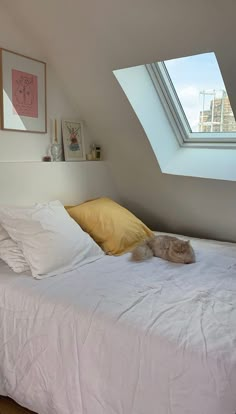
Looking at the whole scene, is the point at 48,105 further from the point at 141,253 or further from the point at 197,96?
the point at 141,253

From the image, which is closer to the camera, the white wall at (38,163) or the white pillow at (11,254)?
the white pillow at (11,254)

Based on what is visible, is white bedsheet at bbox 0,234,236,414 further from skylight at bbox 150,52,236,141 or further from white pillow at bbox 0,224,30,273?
skylight at bbox 150,52,236,141

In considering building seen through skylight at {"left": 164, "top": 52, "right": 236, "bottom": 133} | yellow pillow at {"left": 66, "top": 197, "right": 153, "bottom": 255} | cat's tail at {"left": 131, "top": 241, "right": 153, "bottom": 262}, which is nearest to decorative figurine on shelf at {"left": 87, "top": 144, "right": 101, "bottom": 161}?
yellow pillow at {"left": 66, "top": 197, "right": 153, "bottom": 255}

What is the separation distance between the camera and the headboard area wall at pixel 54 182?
2.40 m

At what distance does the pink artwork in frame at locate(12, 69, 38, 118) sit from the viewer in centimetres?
244

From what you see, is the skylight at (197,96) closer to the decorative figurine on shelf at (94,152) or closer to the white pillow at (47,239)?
the decorative figurine on shelf at (94,152)

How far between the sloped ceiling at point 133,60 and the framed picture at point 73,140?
12cm

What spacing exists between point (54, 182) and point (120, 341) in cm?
153

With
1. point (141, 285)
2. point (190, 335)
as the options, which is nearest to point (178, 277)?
point (141, 285)

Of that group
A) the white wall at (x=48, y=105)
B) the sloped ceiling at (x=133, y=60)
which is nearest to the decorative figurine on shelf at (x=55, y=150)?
the white wall at (x=48, y=105)

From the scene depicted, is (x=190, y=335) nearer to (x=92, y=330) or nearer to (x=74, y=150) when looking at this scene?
(x=92, y=330)

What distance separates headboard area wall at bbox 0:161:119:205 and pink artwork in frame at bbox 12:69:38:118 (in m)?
0.36

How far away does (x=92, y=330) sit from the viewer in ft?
5.10

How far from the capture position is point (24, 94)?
250 cm
